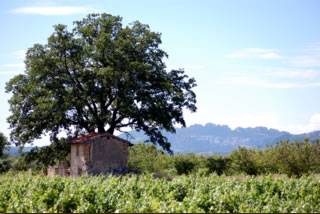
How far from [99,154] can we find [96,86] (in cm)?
552

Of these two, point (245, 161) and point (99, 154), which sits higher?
point (99, 154)

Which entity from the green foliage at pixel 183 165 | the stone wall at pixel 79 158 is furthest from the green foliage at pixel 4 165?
the green foliage at pixel 183 165

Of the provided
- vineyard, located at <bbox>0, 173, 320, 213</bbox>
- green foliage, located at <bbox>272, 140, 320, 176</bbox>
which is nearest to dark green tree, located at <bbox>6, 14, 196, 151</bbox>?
green foliage, located at <bbox>272, 140, 320, 176</bbox>

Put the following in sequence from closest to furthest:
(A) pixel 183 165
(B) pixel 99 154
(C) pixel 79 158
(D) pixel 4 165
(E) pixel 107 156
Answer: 1. (B) pixel 99 154
2. (E) pixel 107 156
3. (C) pixel 79 158
4. (A) pixel 183 165
5. (D) pixel 4 165

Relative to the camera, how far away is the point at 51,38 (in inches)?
1727

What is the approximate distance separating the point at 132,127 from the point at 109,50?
587 cm

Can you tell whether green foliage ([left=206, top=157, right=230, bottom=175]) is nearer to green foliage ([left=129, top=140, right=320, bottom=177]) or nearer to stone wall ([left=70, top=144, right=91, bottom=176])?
green foliage ([left=129, top=140, right=320, bottom=177])

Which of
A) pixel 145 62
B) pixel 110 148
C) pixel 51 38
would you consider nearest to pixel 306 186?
pixel 110 148

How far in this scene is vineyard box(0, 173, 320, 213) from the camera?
645 inches

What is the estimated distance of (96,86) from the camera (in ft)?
143

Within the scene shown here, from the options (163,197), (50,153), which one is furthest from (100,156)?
(163,197)

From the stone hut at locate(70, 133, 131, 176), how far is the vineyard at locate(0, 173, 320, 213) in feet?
44.2

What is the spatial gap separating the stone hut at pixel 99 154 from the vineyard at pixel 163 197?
530 inches

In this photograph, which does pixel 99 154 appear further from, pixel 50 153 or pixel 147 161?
pixel 147 161
